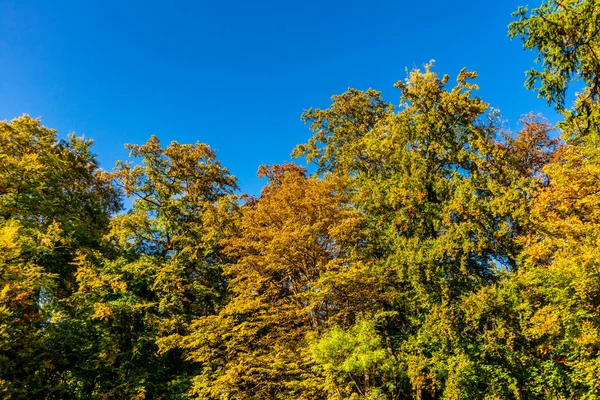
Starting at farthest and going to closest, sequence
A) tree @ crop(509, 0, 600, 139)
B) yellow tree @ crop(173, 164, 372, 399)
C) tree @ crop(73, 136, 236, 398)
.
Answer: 1. tree @ crop(73, 136, 236, 398)
2. yellow tree @ crop(173, 164, 372, 399)
3. tree @ crop(509, 0, 600, 139)

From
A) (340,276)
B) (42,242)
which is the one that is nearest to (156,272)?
(42,242)

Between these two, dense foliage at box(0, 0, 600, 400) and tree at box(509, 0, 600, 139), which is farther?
dense foliage at box(0, 0, 600, 400)

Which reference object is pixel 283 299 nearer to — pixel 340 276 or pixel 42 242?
pixel 340 276

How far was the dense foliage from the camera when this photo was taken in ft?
37.6

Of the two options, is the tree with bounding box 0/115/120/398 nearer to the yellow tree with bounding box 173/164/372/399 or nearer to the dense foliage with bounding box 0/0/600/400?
the dense foliage with bounding box 0/0/600/400

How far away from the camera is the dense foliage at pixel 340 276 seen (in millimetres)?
11453

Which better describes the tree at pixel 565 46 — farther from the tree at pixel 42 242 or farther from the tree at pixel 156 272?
the tree at pixel 42 242

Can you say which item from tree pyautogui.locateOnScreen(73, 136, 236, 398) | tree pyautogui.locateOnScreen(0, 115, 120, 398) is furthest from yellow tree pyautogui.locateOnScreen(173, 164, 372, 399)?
Answer: tree pyautogui.locateOnScreen(0, 115, 120, 398)

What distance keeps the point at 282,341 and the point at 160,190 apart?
11.1 meters

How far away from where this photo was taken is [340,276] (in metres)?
12.1

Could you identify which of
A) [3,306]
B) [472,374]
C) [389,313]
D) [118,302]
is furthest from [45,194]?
[472,374]

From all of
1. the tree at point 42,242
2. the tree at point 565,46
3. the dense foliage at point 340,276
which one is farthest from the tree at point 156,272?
the tree at point 565,46

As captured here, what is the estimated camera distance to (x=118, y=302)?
14422 millimetres

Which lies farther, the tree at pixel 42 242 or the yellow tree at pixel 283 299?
the yellow tree at pixel 283 299
